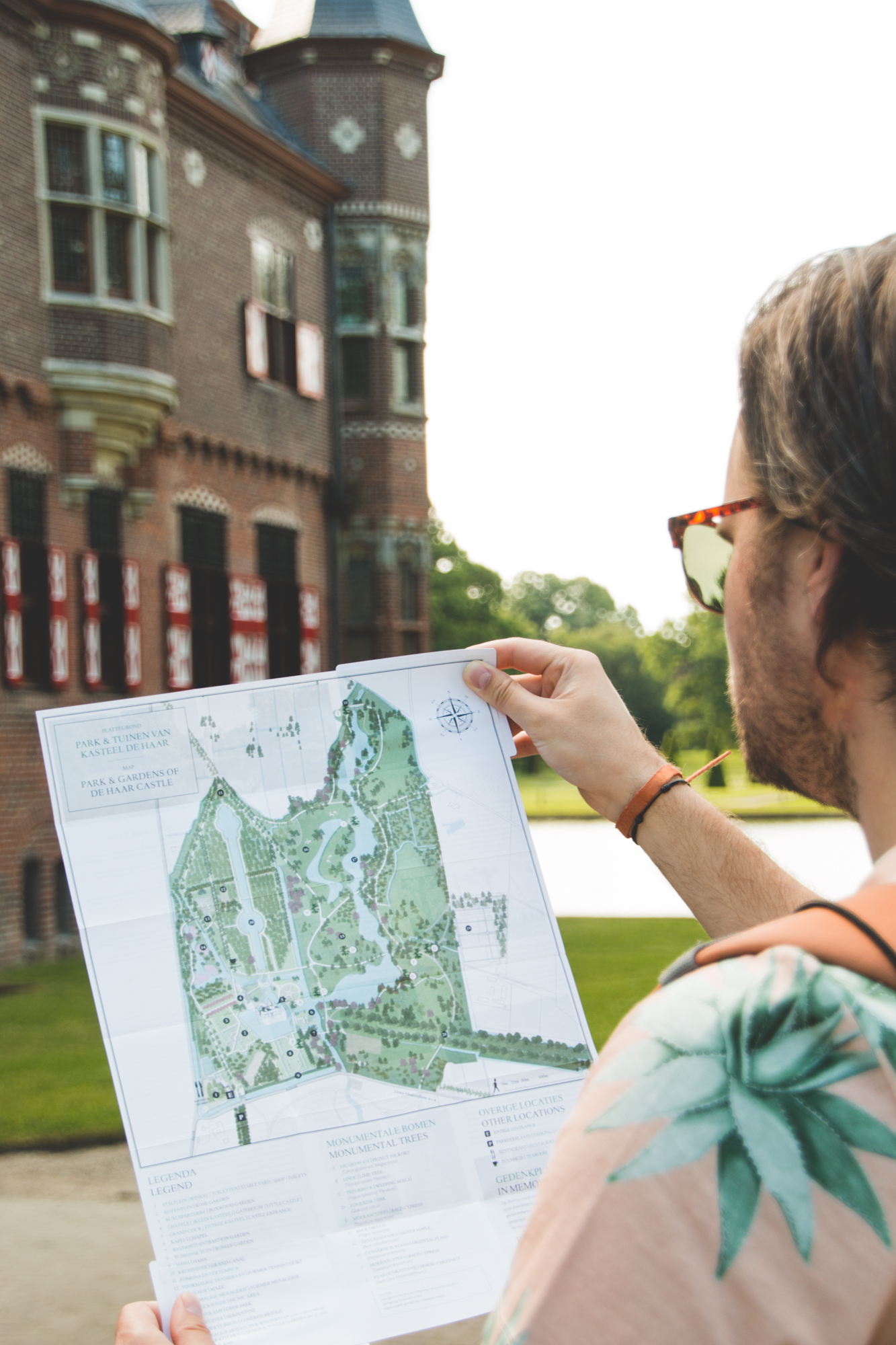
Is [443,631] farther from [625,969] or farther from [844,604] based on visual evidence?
[844,604]

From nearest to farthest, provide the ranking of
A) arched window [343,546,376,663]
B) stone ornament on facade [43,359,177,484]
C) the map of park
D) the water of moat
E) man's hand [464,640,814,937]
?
1. the map of park
2. man's hand [464,640,814,937]
3. stone ornament on facade [43,359,177,484]
4. the water of moat
5. arched window [343,546,376,663]

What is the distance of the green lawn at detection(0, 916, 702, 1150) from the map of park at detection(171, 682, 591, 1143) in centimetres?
501

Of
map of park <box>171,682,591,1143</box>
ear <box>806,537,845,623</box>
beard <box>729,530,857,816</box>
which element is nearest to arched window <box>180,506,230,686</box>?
map of park <box>171,682,591,1143</box>

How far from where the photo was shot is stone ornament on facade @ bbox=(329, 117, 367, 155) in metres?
17.0

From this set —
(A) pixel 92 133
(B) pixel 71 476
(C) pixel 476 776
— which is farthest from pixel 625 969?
(A) pixel 92 133

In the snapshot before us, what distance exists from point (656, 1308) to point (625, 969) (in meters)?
8.90

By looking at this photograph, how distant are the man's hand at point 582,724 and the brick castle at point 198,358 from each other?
10483 millimetres

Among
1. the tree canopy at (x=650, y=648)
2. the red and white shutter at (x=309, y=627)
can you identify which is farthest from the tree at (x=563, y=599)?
the red and white shutter at (x=309, y=627)

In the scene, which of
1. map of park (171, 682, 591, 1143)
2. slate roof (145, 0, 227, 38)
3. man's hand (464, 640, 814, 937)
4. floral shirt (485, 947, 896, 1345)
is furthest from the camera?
slate roof (145, 0, 227, 38)

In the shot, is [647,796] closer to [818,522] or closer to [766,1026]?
[818,522]

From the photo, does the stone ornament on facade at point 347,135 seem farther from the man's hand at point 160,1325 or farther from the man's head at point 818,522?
A: the man's hand at point 160,1325

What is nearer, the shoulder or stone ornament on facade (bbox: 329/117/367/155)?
the shoulder

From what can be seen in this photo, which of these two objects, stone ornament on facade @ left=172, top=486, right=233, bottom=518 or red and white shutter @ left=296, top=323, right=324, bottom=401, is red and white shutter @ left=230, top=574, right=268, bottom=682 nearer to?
stone ornament on facade @ left=172, top=486, right=233, bottom=518

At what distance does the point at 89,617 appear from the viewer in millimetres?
12406
